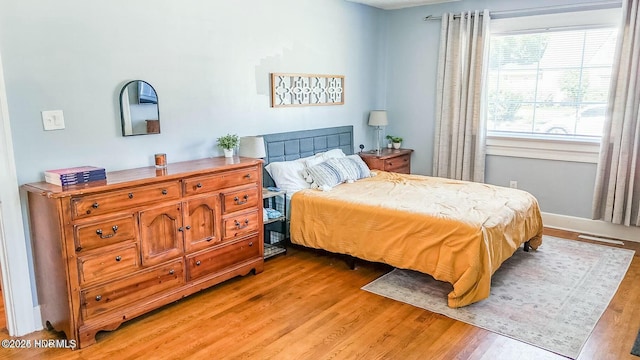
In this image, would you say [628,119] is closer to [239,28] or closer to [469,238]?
[469,238]

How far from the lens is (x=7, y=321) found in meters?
2.77

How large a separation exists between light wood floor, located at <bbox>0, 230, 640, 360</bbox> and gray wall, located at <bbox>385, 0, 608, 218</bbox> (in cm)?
149

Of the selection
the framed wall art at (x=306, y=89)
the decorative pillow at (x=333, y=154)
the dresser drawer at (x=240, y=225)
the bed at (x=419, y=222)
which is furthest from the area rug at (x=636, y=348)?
the framed wall art at (x=306, y=89)

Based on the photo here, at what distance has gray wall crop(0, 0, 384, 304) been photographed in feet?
8.90

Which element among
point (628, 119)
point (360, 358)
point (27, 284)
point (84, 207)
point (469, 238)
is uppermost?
point (628, 119)

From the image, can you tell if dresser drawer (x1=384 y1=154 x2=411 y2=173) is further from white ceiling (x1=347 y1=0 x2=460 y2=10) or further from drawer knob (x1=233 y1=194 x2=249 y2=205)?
drawer knob (x1=233 y1=194 x2=249 y2=205)

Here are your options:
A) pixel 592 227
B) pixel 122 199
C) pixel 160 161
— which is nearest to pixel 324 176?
pixel 160 161

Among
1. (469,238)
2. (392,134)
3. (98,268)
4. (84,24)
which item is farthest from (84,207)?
(392,134)

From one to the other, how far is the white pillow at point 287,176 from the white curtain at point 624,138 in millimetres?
2987

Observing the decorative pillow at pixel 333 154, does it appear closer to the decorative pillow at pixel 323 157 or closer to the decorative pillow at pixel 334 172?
the decorative pillow at pixel 323 157

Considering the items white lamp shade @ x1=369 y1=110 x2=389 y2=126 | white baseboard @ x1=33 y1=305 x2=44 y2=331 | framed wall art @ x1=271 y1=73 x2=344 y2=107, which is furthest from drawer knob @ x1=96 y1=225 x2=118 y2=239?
white lamp shade @ x1=369 y1=110 x2=389 y2=126

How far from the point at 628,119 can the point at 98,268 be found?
4.66m

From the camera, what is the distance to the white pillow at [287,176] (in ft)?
13.6

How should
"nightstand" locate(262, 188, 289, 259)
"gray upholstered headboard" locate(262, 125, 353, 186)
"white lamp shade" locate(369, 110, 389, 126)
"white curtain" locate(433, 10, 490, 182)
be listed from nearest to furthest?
"nightstand" locate(262, 188, 289, 259) → "gray upholstered headboard" locate(262, 125, 353, 186) → "white curtain" locate(433, 10, 490, 182) → "white lamp shade" locate(369, 110, 389, 126)
